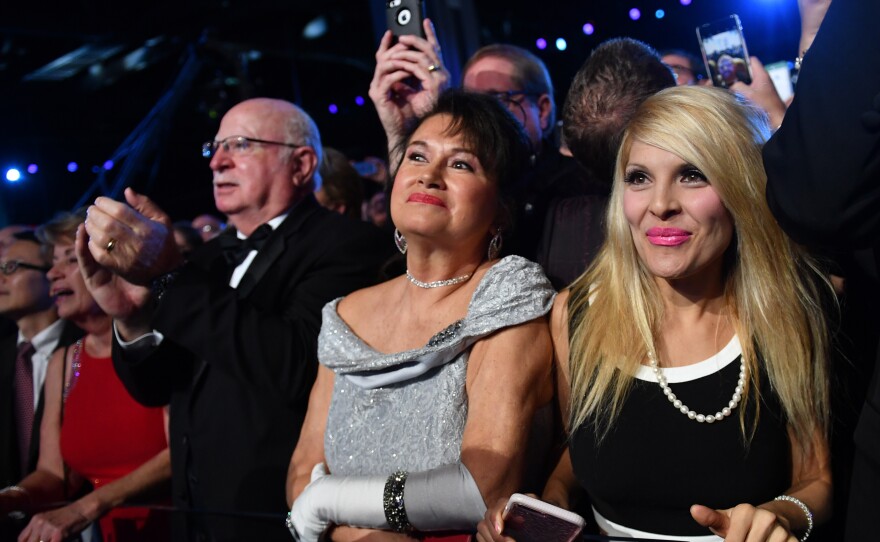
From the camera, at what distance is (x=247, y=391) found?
2.44m

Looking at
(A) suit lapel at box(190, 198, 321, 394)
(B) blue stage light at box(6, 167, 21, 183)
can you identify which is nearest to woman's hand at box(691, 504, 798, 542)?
(A) suit lapel at box(190, 198, 321, 394)

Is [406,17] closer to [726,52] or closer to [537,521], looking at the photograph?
[726,52]

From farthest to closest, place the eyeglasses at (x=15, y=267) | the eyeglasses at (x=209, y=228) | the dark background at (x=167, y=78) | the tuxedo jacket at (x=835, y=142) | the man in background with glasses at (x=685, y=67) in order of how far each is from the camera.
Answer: the dark background at (x=167, y=78)
the eyeglasses at (x=209, y=228)
the eyeglasses at (x=15, y=267)
the man in background with glasses at (x=685, y=67)
the tuxedo jacket at (x=835, y=142)

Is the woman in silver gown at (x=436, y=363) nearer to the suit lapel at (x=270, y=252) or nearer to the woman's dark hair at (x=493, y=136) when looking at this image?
the woman's dark hair at (x=493, y=136)

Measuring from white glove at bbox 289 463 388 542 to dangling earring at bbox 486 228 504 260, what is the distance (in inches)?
24.4

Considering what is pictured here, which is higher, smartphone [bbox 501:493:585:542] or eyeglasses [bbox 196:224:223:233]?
eyeglasses [bbox 196:224:223:233]

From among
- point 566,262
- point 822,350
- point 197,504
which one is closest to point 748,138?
point 822,350

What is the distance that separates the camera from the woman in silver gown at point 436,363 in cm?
175

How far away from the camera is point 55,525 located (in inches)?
86.7

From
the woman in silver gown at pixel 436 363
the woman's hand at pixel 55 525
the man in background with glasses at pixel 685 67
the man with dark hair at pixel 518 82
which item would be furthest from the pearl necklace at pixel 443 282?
→ the man in background with glasses at pixel 685 67

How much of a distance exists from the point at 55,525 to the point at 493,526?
1.32 metres

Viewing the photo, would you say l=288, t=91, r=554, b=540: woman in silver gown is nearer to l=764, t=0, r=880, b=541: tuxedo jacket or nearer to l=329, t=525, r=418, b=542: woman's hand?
A: l=329, t=525, r=418, b=542: woman's hand

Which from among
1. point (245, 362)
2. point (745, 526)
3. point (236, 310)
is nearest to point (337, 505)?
point (245, 362)

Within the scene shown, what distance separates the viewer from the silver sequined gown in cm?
185
